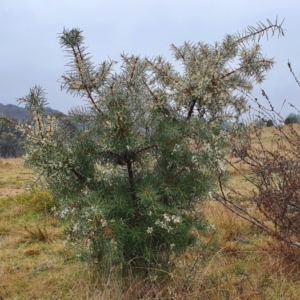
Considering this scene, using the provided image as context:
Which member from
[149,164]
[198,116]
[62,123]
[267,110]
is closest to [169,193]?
[149,164]

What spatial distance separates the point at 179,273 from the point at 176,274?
0.04 meters

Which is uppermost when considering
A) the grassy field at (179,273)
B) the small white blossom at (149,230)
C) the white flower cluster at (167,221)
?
the white flower cluster at (167,221)

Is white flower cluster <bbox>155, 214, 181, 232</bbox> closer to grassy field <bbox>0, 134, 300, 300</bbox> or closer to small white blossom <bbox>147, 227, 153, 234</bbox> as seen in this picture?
small white blossom <bbox>147, 227, 153, 234</bbox>

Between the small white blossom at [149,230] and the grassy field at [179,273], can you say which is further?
the grassy field at [179,273]

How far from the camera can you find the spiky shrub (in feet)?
8.82

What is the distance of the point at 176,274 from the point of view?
10.2ft

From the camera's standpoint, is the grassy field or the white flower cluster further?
the grassy field

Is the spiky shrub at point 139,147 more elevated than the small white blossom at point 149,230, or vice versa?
the spiky shrub at point 139,147

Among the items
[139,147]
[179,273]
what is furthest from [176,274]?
[139,147]

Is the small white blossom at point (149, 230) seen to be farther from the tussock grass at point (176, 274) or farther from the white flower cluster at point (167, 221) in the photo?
the tussock grass at point (176, 274)

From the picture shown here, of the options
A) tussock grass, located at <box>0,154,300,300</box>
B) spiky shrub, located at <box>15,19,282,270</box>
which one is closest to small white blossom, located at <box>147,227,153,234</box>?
spiky shrub, located at <box>15,19,282,270</box>

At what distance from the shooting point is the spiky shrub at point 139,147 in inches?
106

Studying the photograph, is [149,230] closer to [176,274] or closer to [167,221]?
[167,221]

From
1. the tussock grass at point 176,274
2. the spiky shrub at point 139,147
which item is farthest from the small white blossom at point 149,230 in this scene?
the tussock grass at point 176,274
